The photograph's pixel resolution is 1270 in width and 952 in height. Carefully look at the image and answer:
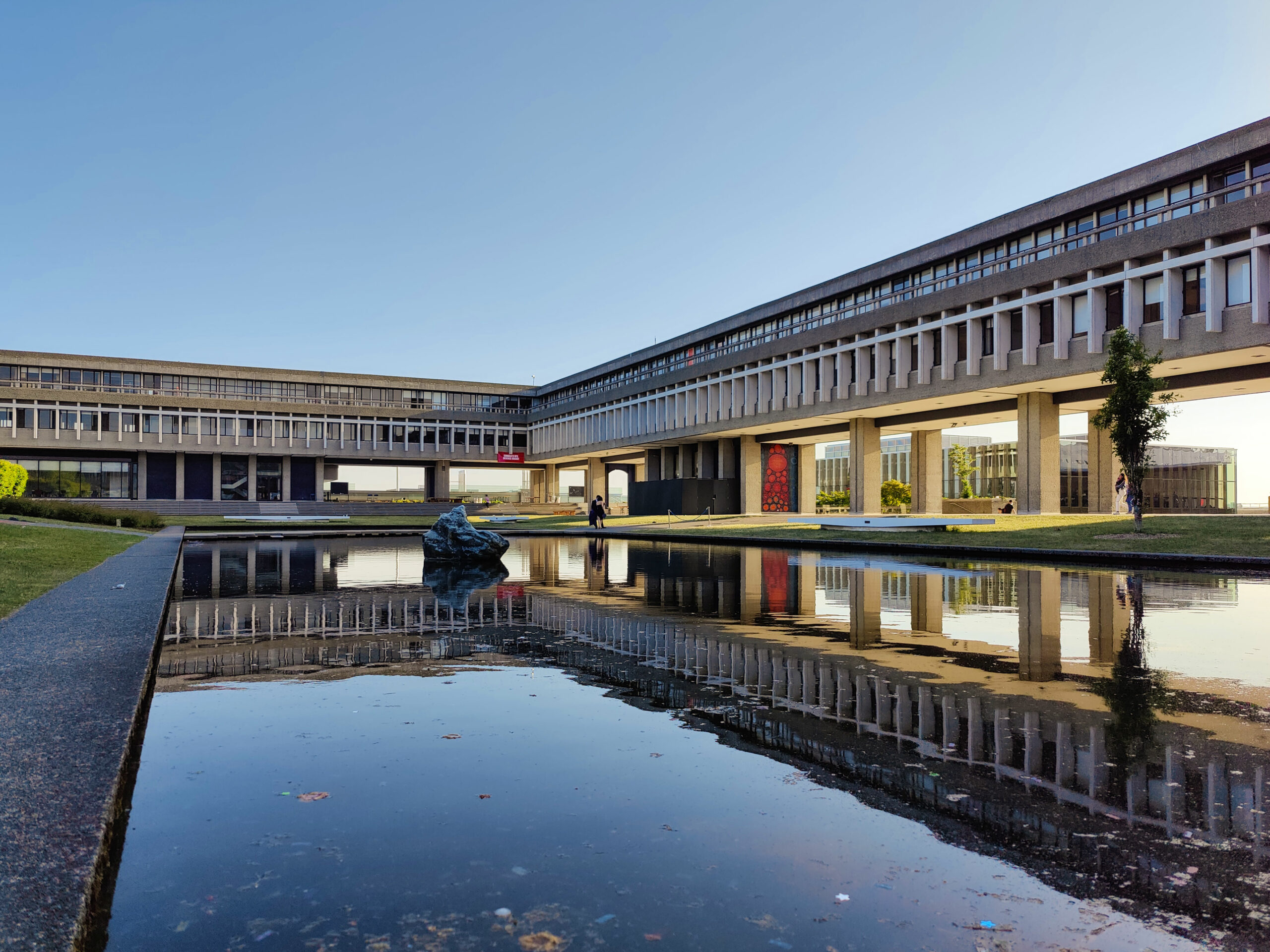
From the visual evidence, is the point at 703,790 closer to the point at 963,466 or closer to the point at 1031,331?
the point at 1031,331

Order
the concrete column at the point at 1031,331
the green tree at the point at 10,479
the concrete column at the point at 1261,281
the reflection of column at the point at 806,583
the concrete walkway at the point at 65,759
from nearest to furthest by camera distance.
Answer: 1. the concrete walkway at the point at 65,759
2. the reflection of column at the point at 806,583
3. the concrete column at the point at 1261,281
4. the concrete column at the point at 1031,331
5. the green tree at the point at 10,479

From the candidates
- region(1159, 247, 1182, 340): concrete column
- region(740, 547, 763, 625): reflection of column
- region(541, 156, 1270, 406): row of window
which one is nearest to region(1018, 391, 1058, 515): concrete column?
region(541, 156, 1270, 406): row of window

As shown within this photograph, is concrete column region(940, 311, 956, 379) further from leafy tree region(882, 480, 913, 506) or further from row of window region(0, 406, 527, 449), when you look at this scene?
row of window region(0, 406, 527, 449)

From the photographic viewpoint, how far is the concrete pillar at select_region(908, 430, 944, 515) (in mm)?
48906

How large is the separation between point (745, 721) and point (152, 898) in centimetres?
356

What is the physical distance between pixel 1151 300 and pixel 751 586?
967 inches

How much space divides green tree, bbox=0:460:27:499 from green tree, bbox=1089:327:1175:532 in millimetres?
41641

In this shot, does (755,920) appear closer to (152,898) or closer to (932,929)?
(932,929)

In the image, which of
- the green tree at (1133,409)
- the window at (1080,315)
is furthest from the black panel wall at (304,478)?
the green tree at (1133,409)

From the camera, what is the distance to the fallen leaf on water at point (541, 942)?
273cm

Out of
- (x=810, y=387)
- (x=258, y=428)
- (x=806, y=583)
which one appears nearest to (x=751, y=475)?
(x=810, y=387)

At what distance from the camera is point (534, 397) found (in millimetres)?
92562

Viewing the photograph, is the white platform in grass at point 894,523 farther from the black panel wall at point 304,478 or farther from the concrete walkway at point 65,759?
the black panel wall at point 304,478

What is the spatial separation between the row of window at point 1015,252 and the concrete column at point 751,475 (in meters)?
6.40
